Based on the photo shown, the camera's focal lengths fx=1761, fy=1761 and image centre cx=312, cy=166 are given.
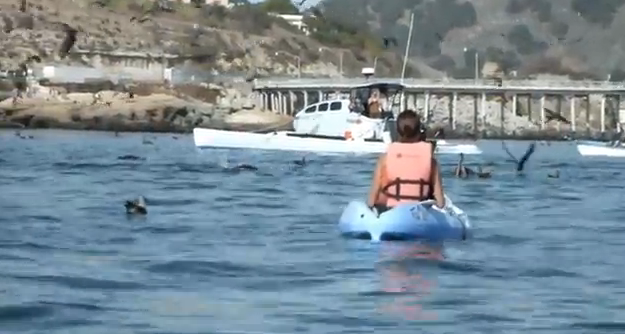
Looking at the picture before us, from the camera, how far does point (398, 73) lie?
176 m

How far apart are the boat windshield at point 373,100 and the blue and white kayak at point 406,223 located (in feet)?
123

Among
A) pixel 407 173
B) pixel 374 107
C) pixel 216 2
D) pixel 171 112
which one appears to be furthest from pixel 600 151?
pixel 216 2

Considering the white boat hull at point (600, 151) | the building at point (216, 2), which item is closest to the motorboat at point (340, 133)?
the white boat hull at point (600, 151)

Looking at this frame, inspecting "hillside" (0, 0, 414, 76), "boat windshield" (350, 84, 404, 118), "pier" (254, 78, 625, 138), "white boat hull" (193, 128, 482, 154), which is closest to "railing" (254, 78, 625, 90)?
"pier" (254, 78, 625, 138)

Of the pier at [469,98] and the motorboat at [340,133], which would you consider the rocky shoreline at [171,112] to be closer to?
the pier at [469,98]

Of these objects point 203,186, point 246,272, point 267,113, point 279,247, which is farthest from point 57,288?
point 267,113

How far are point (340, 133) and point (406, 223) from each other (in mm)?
41603

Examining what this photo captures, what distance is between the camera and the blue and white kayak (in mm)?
20312

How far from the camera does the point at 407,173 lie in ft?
66.2

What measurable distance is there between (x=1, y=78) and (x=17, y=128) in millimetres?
30276

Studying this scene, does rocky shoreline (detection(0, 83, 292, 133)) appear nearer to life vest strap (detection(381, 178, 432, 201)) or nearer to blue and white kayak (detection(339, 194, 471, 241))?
blue and white kayak (detection(339, 194, 471, 241))

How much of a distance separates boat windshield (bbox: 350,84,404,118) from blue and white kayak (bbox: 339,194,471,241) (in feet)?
123

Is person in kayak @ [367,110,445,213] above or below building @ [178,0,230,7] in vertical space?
below

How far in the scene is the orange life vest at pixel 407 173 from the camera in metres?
20.0
